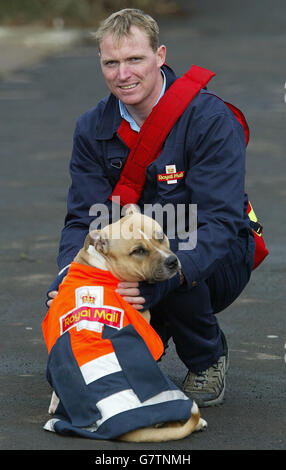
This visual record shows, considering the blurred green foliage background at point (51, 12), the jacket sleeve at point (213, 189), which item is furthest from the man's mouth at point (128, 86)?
the blurred green foliage background at point (51, 12)

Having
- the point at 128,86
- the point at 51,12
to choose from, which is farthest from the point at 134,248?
the point at 51,12

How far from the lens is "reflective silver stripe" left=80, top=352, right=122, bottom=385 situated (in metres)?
4.46

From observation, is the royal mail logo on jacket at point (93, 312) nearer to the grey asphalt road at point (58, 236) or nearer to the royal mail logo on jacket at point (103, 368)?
the royal mail logo on jacket at point (103, 368)

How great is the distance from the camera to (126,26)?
17.0 ft

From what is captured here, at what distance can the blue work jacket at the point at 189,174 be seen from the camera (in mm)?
4922

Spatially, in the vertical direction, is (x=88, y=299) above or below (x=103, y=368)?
above

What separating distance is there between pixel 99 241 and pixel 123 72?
101cm

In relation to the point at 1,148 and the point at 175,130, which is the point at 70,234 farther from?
the point at 1,148

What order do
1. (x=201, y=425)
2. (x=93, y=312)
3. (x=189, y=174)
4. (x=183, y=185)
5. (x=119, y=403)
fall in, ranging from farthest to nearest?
(x=183, y=185) → (x=189, y=174) → (x=201, y=425) → (x=93, y=312) → (x=119, y=403)

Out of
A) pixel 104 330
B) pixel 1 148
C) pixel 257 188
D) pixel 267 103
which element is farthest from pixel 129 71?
pixel 267 103

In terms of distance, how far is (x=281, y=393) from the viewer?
17.4ft

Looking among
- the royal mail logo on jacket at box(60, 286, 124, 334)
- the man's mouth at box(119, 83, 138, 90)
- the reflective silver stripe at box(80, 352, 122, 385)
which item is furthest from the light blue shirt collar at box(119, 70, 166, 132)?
the reflective silver stripe at box(80, 352, 122, 385)

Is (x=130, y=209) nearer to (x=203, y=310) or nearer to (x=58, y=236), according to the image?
(x=203, y=310)

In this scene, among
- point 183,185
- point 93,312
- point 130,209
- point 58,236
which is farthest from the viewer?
point 58,236
